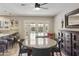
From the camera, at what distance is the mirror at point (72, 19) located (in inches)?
53.2

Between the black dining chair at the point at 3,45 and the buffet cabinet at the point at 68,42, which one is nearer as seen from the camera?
the black dining chair at the point at 3,45

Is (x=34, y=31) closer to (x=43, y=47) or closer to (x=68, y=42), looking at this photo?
(x=43, y=47)

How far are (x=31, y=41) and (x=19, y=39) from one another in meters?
0.18

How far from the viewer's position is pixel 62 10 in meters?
1.32

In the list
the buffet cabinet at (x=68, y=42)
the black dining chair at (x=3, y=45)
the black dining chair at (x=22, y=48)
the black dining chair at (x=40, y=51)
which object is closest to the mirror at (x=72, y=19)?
the buffet cabinet at (x=68, y=42)

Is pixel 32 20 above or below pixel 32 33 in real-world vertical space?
above

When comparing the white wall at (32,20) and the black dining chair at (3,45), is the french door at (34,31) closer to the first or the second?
the white wall at (32,20)

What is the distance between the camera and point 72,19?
146 centimetres

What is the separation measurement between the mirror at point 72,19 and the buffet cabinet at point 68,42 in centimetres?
12

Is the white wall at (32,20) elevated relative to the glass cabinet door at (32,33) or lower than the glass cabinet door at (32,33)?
elevated

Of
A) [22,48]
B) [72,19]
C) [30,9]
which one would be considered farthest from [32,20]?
[72,19]

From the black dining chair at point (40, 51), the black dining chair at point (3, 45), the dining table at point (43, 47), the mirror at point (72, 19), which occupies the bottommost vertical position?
the black dining chair at point (40, 51)

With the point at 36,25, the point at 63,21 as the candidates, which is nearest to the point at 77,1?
the point at 63,21

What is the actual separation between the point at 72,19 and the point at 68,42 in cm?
34
